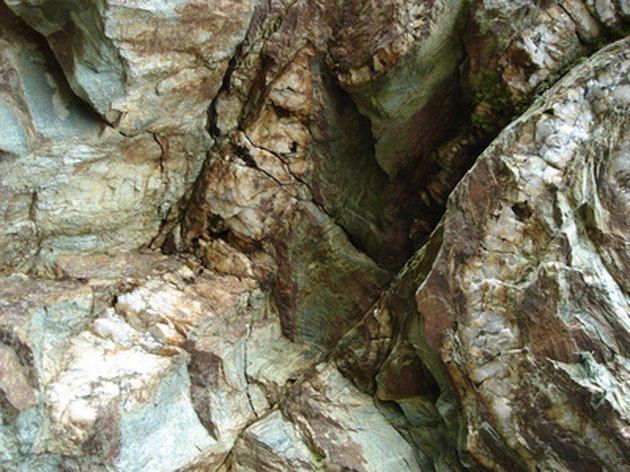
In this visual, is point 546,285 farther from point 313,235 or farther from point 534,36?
point 313,235

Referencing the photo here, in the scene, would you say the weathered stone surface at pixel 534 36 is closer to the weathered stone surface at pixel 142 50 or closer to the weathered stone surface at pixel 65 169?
the weathered stone surface at pixel 142 50

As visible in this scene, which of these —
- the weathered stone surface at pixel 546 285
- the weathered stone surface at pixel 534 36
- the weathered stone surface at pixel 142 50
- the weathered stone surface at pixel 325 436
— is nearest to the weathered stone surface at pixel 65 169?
the weathered stone surface at pixel 142 50

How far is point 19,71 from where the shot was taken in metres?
5.96

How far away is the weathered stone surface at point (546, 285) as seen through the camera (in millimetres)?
4746

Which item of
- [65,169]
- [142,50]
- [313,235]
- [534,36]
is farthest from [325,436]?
[534,36]

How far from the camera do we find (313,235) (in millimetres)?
6941

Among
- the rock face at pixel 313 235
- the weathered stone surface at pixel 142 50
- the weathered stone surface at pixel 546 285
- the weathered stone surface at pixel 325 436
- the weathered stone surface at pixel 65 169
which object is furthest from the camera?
the weathered stone surface at pixel 65 169

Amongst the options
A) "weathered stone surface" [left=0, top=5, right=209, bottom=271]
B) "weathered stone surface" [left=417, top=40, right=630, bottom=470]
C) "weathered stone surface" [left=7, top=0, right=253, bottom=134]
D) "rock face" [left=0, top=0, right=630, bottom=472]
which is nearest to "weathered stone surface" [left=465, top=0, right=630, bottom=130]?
"rock face" [left=0, top=0, right=630, bottom=472]

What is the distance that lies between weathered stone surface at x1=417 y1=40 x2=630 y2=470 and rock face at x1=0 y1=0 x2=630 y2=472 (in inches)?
0.7

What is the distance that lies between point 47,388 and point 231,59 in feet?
12.4

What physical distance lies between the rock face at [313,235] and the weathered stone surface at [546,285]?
0.06 ft

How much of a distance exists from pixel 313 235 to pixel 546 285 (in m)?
2.80

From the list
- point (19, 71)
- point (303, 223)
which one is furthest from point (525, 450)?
point (19, 71)

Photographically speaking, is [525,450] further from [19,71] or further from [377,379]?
[19,71]
